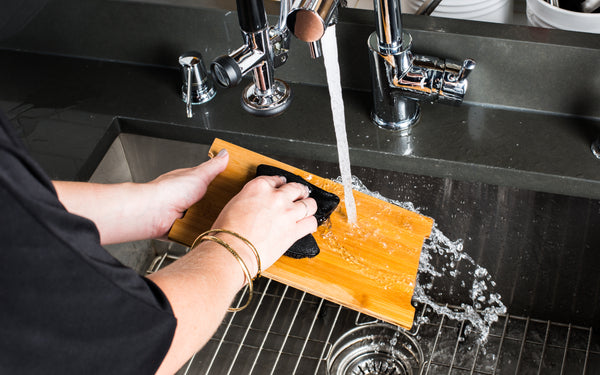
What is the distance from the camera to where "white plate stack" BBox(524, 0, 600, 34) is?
2.92 ft

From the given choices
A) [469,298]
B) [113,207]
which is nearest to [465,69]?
[469,298]

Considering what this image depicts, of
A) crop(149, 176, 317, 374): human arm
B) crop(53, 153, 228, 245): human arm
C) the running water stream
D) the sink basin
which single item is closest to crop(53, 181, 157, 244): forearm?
crop(53, 153, 228, 245): human arm

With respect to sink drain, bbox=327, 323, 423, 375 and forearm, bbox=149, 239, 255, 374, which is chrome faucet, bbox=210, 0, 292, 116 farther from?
sink drain, bbox=327, 323, 423, 375

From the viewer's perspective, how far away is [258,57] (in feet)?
2.85

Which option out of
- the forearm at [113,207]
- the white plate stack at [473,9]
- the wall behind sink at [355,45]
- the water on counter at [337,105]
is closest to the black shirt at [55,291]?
the forearm at [113,207]

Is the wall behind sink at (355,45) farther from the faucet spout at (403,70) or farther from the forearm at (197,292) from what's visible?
the forearm at (197,292)

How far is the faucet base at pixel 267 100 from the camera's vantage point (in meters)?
0.99

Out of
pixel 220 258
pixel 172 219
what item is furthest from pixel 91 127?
pixel 220 258

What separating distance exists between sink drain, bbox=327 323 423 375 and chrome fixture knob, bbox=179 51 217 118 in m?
0.46

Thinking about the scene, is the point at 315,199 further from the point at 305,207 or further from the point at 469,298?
the point at 469,298

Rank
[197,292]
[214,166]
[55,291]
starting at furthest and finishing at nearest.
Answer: [214,166] < [197,292] < [55,291]

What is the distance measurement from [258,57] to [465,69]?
1.00 ft

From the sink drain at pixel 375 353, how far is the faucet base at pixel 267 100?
15.5 inches

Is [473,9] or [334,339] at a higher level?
[473,9]
